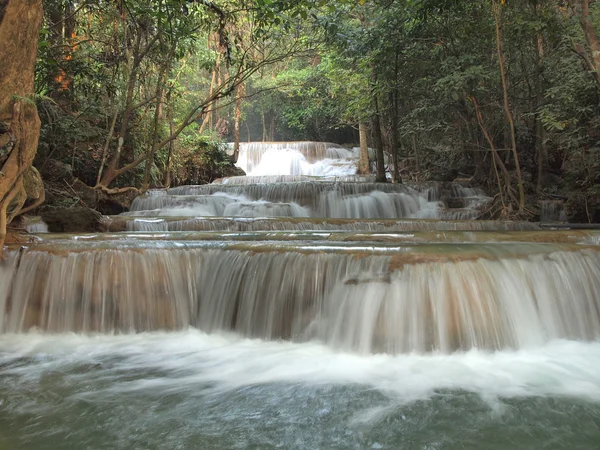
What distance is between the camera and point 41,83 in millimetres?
7820

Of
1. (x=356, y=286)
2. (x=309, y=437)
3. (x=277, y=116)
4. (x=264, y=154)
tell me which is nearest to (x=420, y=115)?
(x=356, y=286)

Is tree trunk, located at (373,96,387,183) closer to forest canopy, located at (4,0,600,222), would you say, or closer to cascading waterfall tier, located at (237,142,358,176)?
forest canopy, located at (4,0,600,222)

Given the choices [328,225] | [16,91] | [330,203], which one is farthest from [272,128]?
[16,91]

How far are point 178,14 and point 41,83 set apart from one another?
282 centimetres

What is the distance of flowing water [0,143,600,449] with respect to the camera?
2602 mm

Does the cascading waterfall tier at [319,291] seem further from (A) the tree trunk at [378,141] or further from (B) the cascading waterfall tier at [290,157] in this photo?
(B) the cascading waterfall tier at [290,157]

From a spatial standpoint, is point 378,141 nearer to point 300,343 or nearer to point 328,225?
point 328,225

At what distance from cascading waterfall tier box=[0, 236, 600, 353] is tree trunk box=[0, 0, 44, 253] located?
0.92 metres

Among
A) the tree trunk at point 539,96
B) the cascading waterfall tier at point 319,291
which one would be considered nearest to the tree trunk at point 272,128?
the tree trunk at point 539,96

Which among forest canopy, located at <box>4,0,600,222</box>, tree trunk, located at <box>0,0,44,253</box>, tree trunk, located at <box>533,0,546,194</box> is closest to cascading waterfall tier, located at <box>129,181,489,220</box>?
forest canopy, located at <box>4,0,600,222</box>

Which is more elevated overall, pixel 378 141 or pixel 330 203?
pixel 378 141

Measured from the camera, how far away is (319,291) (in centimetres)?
432

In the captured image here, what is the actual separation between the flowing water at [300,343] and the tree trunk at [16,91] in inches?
39.3

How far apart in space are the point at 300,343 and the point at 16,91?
3.75m
